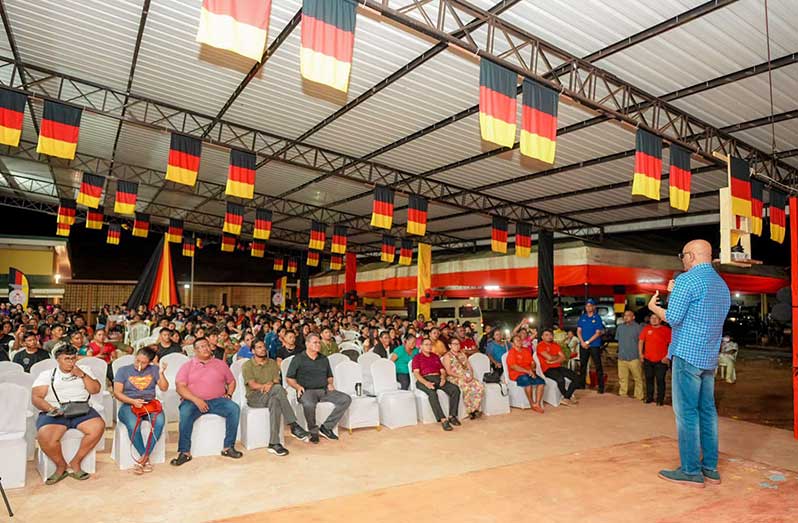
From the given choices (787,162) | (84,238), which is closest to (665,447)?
(787,162)

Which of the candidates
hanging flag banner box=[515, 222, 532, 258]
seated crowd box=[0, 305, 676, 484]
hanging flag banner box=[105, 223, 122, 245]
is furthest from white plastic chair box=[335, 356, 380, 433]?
hanging flag banner box=[105, 223, 122, 245]

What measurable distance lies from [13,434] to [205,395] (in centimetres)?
155

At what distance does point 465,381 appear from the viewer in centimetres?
668

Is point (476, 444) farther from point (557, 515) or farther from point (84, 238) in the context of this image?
point (84, 238)

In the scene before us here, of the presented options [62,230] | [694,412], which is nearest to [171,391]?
[694,412]

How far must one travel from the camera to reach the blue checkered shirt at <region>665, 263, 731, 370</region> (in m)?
3.83

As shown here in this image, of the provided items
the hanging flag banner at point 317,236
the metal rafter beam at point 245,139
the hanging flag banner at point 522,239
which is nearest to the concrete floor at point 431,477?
the metal rafter beam at point 245,139

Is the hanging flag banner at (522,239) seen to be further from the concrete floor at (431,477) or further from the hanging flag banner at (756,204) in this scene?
the concrete floor at (431,477)

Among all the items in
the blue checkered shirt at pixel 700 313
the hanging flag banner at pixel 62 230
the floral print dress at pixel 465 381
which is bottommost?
the floral print dress at pixel 465 381

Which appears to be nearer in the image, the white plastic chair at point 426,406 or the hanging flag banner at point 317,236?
the white plastic chair at point 426,406

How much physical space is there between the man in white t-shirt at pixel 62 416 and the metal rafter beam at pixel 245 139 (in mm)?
5723

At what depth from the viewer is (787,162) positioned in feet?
34.5

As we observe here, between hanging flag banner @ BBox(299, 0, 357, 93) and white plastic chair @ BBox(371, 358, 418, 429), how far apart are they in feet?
11.8

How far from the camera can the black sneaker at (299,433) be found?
220 inches
